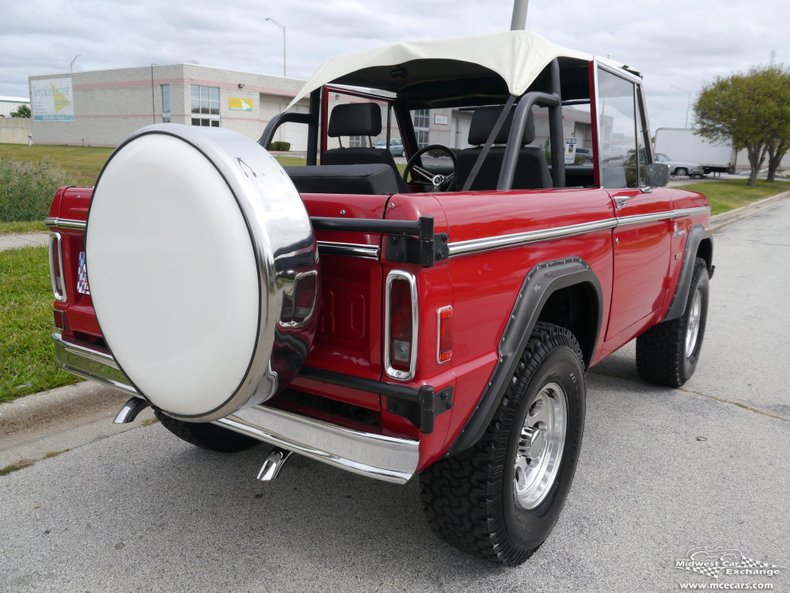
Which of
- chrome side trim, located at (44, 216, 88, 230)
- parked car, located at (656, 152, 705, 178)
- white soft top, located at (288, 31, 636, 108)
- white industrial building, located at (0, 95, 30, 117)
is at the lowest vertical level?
chrome side trim, located at (44, 216, 88, 230)

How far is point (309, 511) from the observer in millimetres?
2932

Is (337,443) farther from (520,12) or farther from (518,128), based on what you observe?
(520,12)

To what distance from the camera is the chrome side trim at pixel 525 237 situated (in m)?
2.03

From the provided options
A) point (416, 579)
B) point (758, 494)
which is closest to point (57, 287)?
point (416, 579)

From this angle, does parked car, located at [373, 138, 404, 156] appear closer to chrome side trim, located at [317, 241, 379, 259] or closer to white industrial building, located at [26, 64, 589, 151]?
chrome side trim, located at [317, 241, 379, 259]

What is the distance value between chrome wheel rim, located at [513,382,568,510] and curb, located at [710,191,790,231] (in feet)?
47.2

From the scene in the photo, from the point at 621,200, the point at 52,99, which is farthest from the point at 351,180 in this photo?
the point at 52,99

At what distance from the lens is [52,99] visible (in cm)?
6538

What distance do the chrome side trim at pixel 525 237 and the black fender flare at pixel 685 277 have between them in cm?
125

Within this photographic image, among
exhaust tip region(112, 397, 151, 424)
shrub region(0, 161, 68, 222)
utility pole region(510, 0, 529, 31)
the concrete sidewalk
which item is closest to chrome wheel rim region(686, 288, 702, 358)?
exhaust tip region(112, 397, 151, 424)

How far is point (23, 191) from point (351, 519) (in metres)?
9.18

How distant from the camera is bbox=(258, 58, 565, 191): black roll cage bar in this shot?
9.18 feet

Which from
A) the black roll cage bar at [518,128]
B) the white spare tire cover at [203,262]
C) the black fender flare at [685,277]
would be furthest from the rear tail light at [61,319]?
the black fender flare at [685,277]

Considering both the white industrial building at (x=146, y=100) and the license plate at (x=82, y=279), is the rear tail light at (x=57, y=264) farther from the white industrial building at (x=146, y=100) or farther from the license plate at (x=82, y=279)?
the white industrial building at (x=146, y=100)
